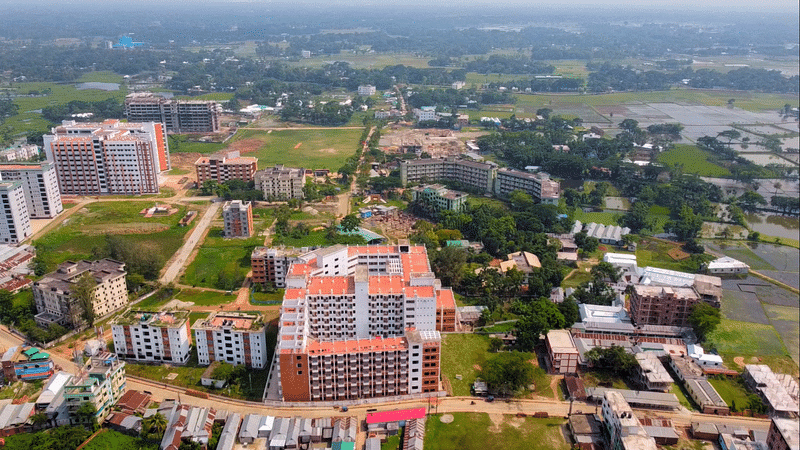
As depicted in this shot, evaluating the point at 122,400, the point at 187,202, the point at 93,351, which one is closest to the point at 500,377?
the point at 122,400

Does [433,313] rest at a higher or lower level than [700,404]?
higher

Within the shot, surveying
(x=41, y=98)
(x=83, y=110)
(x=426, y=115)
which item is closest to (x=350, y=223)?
(x=426, y=115)

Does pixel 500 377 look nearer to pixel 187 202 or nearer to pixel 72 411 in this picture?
pixel 72 411

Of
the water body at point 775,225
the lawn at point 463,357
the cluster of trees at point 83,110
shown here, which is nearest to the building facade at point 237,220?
the lawn at point 463,357

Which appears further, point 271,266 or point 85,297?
point 271,266

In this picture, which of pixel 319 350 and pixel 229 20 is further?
pixel 229 20

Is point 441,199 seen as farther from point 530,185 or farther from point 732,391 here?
point 732,391

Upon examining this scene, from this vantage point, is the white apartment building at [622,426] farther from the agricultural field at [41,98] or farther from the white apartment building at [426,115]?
the agricultural field at [41,98]
